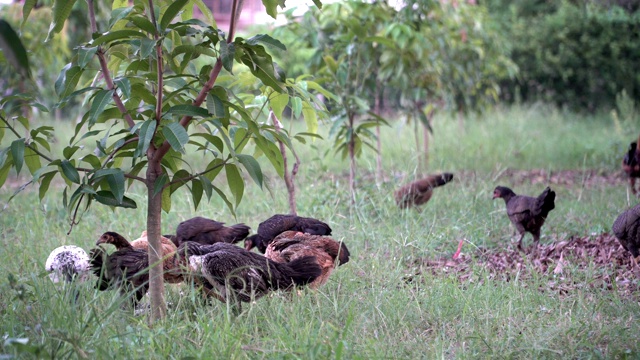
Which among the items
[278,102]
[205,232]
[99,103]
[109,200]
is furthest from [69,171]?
[205,232]

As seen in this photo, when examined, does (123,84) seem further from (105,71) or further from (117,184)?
(117,184)

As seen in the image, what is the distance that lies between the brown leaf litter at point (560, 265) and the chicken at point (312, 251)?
22.2 inches

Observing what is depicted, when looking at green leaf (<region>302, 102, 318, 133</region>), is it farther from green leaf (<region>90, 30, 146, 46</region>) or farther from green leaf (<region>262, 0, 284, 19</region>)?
green leaf (<region>90, 30, 146, 46</region>)

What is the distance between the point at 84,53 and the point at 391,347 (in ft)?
6.14

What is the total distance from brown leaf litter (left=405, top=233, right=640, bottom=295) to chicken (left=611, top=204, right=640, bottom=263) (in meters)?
0.12

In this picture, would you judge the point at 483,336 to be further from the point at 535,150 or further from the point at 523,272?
the point at 535,150

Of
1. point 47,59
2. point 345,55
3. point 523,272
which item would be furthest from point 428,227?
point 47,59

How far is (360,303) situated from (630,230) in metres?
1.84

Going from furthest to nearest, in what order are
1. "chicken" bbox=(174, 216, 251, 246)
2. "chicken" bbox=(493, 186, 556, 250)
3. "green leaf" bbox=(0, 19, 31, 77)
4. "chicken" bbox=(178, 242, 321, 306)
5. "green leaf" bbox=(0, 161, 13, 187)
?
"chicken" bbox=(493, 186, 556, 250), "chicken" bbox=(174, 216, 251, 246), "chicken" bbox=(178, 242, 321, 306), "green leaf" bbox=(0, 161, 13, 187), "green leaf" bbox=(0, 19, 31, 77)

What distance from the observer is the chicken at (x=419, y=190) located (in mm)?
6012

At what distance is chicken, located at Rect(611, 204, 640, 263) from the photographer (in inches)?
170

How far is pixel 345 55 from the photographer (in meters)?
6.17

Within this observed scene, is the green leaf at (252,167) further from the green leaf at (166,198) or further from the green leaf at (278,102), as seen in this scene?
the green leaf at (278,102)

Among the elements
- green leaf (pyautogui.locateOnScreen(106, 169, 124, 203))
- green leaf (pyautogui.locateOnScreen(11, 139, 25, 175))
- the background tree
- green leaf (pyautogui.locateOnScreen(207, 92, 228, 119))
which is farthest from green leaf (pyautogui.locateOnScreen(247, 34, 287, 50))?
green leaf (pyautogui.locateOnScreen(11, 139, 25, 175))
